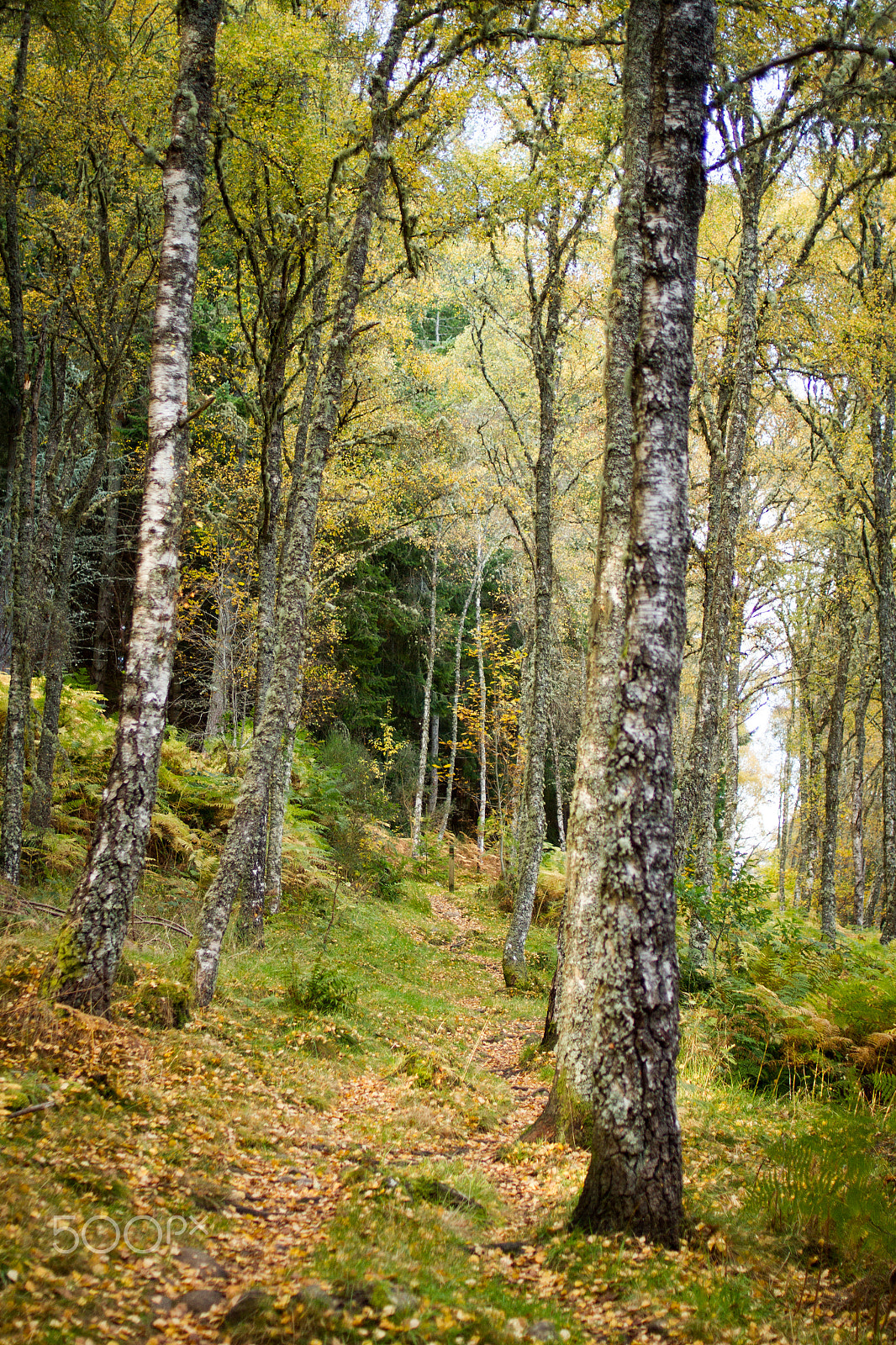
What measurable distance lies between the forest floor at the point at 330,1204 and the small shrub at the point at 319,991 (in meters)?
0.48

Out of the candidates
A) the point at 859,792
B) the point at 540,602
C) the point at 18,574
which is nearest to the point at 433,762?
the point at 859,792

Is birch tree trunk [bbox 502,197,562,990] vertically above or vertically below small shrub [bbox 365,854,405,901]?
above

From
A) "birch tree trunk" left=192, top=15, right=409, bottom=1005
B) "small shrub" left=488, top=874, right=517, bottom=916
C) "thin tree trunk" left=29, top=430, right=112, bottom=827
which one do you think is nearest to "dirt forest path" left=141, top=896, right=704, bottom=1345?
"birch tree trunk" left=192, top=15, right=409, bottom=1005

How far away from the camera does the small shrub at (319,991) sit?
22.9 feet

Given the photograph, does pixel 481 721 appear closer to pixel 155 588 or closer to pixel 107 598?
pixel 107 598

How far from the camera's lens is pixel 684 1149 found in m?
4.63

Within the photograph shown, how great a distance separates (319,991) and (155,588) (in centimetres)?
411

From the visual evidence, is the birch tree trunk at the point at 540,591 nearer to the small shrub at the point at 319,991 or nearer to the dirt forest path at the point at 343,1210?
the small shrub at the point at 319,991

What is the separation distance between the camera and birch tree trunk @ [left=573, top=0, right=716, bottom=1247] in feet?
11.3

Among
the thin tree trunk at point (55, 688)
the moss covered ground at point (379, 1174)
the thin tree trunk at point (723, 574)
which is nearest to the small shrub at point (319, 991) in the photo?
the moss covered ground at point (379, 1174)

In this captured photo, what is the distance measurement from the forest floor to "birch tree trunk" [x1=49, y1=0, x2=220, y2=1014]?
0.42 metres

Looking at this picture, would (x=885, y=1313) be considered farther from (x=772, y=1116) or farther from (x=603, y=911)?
(x=772, y=1116)

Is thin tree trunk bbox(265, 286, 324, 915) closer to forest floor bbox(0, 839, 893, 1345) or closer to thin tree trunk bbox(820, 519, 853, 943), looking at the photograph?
forest floor bbox(0, 839, 893, 1345)

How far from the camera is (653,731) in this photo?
12.4 feet
